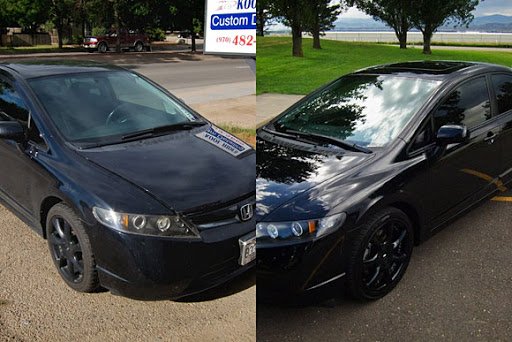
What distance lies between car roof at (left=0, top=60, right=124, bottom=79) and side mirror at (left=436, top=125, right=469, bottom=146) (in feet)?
8.06

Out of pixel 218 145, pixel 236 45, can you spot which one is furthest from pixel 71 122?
pixel 236 45

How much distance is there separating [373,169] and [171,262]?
3.02 ft

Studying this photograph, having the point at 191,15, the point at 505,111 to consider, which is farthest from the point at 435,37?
the point at 191,15

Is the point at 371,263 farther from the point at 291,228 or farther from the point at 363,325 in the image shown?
the point at 291,228

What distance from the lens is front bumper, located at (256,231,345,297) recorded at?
5.35 feet

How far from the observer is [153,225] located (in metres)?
2.18

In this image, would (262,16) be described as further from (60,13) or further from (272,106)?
(60,13)

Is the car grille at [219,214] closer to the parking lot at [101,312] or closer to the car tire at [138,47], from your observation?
the parking lot at [101,312]

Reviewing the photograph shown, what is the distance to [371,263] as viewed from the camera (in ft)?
6.35

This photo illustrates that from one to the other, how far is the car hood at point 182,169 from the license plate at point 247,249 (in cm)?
21

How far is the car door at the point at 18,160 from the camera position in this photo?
9.65 ft

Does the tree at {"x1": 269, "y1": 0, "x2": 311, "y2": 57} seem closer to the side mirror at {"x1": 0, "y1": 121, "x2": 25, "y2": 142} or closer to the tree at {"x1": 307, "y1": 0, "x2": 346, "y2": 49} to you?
the tree at {"x1": 307, "y1": 0, "x2": 346, "y2": 49}

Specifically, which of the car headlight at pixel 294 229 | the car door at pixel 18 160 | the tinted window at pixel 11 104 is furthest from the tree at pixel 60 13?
the car headlight at pixel 294 229

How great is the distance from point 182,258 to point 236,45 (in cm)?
128
